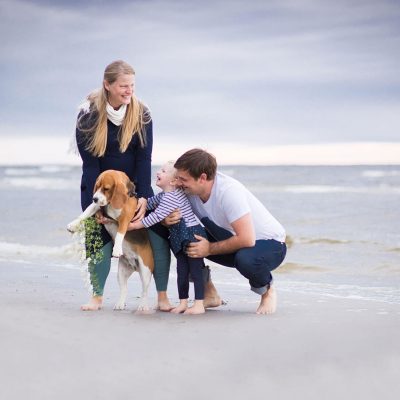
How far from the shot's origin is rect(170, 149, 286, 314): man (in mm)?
5164

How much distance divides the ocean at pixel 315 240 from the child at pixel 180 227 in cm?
74

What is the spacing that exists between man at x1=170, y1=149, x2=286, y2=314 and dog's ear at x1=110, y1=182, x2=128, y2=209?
37 cm

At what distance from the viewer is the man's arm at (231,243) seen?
5223 millimetres

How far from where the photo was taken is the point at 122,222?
5.18 metres

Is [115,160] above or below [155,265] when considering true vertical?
above

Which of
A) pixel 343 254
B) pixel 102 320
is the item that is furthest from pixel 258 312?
pixel 343 254

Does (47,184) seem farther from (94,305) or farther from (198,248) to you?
(198,248)

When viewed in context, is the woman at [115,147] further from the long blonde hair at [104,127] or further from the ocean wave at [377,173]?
the ocean wave at [377,173]

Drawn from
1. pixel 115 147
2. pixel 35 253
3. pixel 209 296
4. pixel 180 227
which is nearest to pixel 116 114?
pixel 115 147

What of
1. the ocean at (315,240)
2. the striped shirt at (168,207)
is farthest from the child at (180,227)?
the ocean at (315,240)

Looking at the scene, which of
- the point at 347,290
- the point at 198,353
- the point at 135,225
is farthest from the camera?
the point at 347,290

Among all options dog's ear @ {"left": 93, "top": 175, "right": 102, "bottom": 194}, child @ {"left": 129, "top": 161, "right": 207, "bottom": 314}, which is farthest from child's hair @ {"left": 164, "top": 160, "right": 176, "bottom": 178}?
dog's ear @ {"left": 93, "top": 175, "right": 102, "bottom": 194}

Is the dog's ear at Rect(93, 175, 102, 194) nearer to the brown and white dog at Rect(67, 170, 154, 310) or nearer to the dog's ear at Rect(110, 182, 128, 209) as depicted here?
the brown and white dog at Rect(67, 170, 154, 310)

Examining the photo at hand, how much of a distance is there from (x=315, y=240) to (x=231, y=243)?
8241 millimetres
